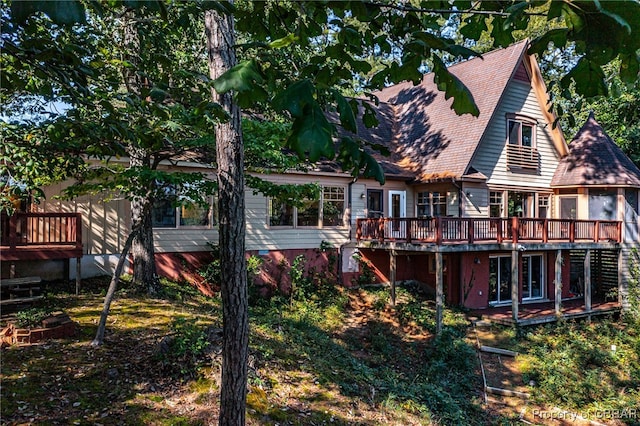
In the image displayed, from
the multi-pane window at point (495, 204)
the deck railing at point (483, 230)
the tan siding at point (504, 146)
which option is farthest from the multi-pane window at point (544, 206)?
the multi-pane window at point (495, 204)

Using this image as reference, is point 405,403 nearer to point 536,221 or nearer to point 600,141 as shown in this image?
point 536,221

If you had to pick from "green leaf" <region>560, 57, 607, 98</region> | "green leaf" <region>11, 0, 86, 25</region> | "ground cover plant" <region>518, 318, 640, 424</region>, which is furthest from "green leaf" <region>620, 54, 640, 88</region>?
"ground cover plant" <region>518, 318, 640, 424</region>

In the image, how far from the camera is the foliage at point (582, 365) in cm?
911

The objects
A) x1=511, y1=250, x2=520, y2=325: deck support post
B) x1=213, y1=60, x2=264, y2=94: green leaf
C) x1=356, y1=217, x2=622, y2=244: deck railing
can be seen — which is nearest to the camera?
x1=213, y1=60, x2=264, y2=94: green leaf

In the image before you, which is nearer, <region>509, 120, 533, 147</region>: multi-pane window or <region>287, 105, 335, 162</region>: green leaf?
<region>287, 105, 335, 162</region>: green leaf

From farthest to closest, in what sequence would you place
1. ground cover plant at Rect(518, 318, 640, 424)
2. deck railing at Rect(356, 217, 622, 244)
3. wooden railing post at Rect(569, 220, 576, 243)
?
1. wooden railing post at Rect(569, 220, 576, 243)
2. deck railing at Rect(356, 217, 622, 244)
3. ground cover plant at Rect(518, 318, 640, 424)

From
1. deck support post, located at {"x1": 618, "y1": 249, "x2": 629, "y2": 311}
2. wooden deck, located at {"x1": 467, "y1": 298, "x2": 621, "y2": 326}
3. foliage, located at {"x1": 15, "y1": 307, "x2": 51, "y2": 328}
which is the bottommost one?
wooden deck, located at {"x1": 467, "y1": 298, "x2": 621, "y2": 326}

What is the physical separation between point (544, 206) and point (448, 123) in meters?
5.77

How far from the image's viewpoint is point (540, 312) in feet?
46.6

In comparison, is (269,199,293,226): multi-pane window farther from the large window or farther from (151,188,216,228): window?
(151,188,216,228): window

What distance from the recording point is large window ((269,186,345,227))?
1394cm

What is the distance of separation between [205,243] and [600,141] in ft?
55.8

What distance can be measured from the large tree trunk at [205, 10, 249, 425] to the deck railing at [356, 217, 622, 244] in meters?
9.41

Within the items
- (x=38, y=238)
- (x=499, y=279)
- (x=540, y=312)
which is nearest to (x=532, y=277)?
(x=499, y=279)
